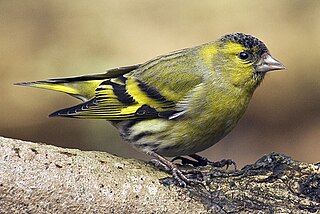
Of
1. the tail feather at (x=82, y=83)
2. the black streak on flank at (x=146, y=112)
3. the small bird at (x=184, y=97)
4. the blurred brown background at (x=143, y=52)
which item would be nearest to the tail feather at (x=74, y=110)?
the small bird at (x=184, y=97)

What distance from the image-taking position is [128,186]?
409 cm

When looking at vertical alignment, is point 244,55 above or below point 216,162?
above

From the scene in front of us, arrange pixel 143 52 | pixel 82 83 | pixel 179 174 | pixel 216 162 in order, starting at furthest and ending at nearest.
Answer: pixel 143 52
pixel 82 83
pixel 216 162
pixel 179 174

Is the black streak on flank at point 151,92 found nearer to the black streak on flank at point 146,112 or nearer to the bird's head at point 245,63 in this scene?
the black streak on flank at point 146,112

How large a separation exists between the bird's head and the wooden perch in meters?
0.82

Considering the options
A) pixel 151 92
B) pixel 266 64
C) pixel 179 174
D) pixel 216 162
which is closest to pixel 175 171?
pixel 179 174

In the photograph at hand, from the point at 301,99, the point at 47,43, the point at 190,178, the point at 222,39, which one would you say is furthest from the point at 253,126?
the point at 190,178

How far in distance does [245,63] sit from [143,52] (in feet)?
15.5

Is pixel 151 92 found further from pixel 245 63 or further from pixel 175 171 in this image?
pixel 175 171

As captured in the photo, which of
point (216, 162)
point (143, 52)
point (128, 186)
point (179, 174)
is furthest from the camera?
point (143, 52)

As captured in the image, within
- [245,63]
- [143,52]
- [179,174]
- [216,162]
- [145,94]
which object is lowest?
[179,174]

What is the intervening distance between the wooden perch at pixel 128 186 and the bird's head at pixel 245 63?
2.67ft

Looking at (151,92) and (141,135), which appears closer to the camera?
(141,135)

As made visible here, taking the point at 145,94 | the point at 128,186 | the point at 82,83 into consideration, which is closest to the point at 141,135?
the point at 145,94
